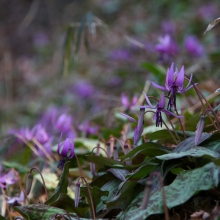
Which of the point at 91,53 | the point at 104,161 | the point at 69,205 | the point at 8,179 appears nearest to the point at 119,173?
the point at 104,161

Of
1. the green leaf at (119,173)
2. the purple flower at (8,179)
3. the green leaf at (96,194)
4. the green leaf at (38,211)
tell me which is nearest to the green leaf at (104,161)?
the green leaf at (119,173)

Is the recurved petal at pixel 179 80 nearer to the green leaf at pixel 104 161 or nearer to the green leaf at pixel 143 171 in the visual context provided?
the green leaf at pixel 143 171

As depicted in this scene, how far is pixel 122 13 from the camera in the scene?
8.65 meters

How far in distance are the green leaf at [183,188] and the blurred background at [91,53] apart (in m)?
1.86

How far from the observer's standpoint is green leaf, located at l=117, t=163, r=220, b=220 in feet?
3.58

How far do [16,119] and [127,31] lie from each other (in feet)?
9.05

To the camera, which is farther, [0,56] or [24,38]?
[24,38]

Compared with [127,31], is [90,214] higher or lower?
higher

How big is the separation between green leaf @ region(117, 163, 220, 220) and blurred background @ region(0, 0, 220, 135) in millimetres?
1858

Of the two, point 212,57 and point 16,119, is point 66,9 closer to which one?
point 16,119

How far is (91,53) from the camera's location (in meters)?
7.57

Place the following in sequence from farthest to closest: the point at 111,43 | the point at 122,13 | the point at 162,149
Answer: the point at 122,13, the point at 111,43, the point at 162,149

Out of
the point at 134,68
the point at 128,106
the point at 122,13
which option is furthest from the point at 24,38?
the point at 128,106

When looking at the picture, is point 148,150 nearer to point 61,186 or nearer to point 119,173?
point 119,173
